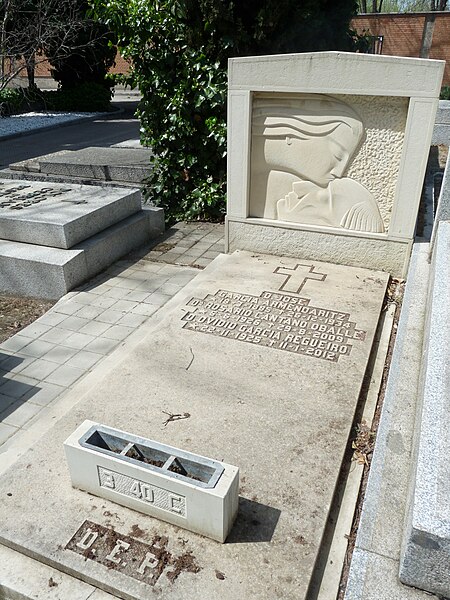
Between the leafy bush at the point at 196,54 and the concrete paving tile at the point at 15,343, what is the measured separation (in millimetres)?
3572

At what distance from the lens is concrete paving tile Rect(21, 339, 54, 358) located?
158 inches

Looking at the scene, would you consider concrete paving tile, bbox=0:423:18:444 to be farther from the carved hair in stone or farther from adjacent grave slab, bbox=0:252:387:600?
the carved hair in stone

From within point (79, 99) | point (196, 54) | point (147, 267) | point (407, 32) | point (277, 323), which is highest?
point (407, 32)

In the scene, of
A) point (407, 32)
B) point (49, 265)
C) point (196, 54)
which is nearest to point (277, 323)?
point (49, 265)

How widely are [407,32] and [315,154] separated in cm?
2230

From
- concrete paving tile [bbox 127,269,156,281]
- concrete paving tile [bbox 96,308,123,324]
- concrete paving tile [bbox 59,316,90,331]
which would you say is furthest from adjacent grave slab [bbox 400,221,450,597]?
concrete paving tile [bbox 127,269,156,281]

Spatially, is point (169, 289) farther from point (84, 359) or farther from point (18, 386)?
point (18, 386)

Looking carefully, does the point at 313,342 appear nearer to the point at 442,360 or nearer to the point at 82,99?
the point at 442,360

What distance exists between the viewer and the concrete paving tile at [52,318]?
446cm

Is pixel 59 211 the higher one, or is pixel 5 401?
pixel 59 211

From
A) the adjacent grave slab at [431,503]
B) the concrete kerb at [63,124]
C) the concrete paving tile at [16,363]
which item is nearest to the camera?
the adjacent grave slab at [431,503]

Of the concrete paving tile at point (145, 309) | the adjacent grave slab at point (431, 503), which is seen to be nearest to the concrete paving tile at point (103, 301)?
the concrete paving tile at point (145, 309)

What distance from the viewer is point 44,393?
11.5ft

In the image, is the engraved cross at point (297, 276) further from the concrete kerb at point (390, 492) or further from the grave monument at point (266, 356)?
the concrete kerb at point (390, 492)
